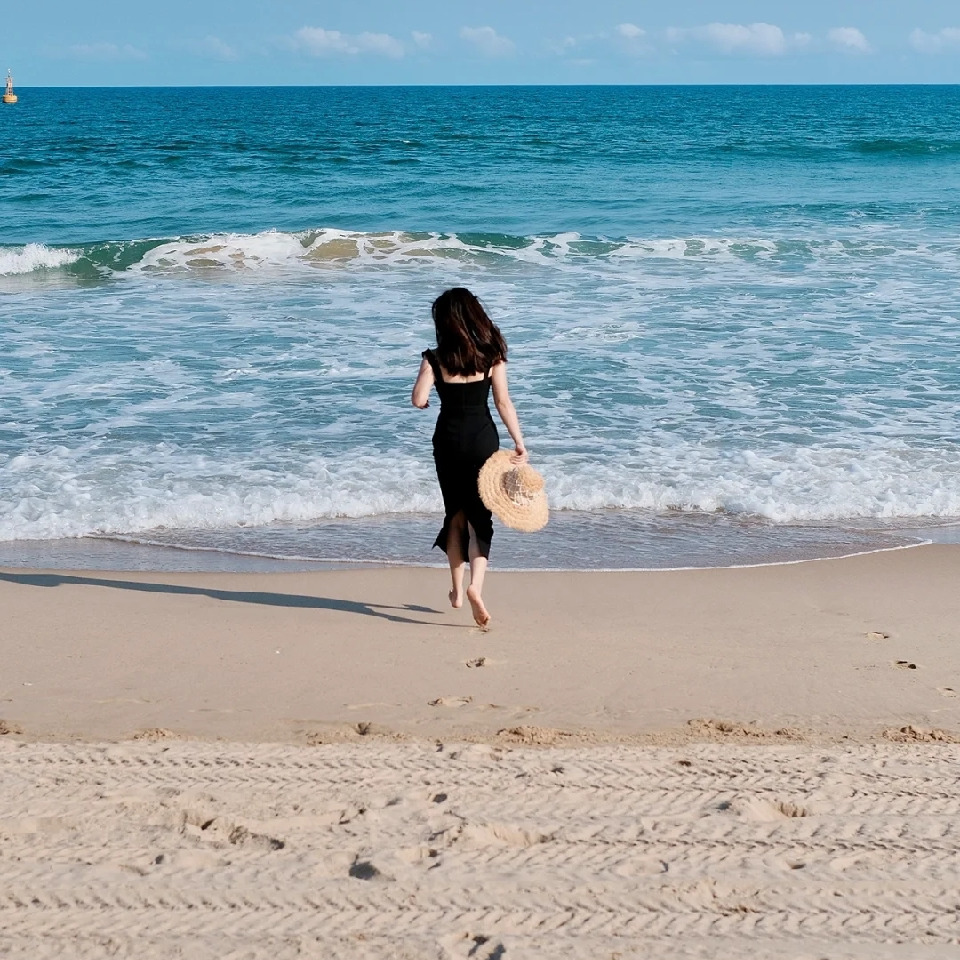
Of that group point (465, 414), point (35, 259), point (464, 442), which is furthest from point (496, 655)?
point (35, 259)

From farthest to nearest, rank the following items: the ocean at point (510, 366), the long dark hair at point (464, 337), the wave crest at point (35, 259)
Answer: the wave crest at point (35, 259) < the ocean at point (510, 366) < the long dark hair at point (464, 337)

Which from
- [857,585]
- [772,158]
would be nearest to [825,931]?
[857,585]

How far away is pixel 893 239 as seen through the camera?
63.1ft

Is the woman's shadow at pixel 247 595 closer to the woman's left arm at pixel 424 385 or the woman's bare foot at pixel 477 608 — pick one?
the woman's bare foot at pixel 477 608

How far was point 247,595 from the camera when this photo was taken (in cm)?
591

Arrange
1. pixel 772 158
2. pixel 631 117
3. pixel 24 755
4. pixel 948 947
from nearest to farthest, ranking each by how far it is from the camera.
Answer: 1. pixel 948 947
2. pixel 24 755
3. pixel 772 158
4. pixel 631 117

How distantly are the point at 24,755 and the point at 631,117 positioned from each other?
59913 mm

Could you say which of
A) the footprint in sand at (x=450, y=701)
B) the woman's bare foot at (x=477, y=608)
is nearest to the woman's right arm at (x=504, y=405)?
the woman's bare foot at (x=477, y=608)

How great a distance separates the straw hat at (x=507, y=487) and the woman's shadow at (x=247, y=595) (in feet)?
2.21

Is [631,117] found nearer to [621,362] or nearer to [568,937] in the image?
[621,362]

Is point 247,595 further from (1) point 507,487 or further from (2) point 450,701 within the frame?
(2) point 450,701

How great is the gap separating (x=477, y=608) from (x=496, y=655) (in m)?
0.34

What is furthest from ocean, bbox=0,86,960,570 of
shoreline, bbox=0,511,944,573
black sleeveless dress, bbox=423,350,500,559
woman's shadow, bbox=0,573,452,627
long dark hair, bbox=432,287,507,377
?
long dark hair, bbox=432,287,507,377

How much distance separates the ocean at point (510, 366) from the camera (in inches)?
281
